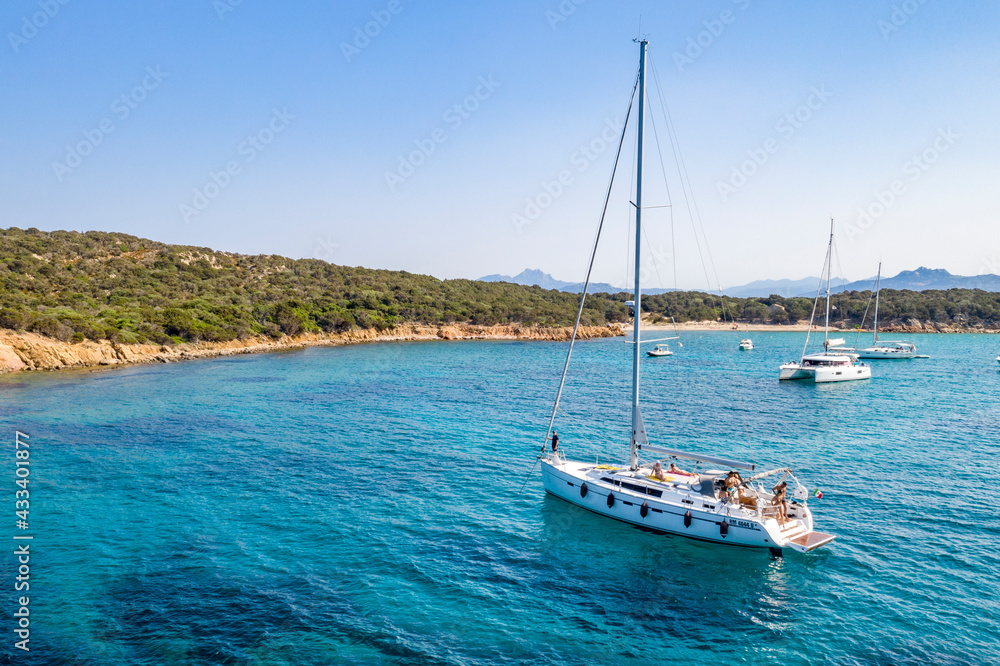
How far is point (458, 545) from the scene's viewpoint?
1956 centimetres

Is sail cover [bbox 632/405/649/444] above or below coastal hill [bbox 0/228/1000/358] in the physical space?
below

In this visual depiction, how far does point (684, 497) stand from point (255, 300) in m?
88.3

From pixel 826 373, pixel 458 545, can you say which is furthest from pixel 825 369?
pixel 458 545

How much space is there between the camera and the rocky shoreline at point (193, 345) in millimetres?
54934

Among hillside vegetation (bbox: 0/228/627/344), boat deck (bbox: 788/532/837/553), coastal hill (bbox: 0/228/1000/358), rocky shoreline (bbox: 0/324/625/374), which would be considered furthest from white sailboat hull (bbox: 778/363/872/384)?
hillside vegetation (bbox: 0/228/627/344)

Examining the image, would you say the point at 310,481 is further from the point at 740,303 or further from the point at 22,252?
the point at 740,303

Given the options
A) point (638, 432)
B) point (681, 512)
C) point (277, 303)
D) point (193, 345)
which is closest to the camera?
point (681, 512)

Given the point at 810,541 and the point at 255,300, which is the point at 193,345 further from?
the point at 810,541

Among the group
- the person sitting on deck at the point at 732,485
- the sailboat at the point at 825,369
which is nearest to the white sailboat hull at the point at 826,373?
the sailboat at the point at 825,369

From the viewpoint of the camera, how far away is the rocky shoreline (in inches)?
2163

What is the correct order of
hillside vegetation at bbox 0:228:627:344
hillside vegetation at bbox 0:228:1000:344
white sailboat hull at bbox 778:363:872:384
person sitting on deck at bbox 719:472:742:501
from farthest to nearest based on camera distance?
hillside vegetation at bbox 0:228:1000:344
hillside vegetation at bbox 0:228:627:344
white sailboat hull at bbox 778:363:872:384
person sitting on deck at bbox 719:472:742:501

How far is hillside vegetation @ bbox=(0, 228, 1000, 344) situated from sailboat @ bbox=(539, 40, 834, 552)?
199ft

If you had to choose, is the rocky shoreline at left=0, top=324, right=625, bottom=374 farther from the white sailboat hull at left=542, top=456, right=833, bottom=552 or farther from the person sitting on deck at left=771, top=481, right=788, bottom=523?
the person sitting on deck at left=771, top=481, right=788, bottom=523

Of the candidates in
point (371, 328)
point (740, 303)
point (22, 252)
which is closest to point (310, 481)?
point (371, 328)
